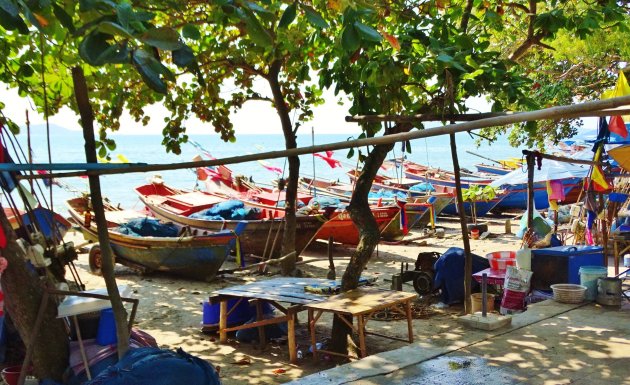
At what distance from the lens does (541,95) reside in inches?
613

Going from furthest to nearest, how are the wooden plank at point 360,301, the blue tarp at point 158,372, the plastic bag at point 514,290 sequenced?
the plastic bag at point 514,290
the wooden plank at point 360,301
the blue tarp at point 158,372

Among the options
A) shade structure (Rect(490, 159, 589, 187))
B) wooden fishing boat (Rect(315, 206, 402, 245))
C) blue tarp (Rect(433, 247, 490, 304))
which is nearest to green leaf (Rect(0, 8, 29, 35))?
blue tarp (Rect(433, 247, 490, 304))

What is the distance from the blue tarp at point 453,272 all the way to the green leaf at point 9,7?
7994 mm

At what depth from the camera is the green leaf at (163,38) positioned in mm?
2418

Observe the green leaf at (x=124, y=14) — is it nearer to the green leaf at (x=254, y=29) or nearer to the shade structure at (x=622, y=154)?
the green leaf at (x=254, y=29)

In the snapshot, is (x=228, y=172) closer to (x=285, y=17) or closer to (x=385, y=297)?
(x=385, y=297)

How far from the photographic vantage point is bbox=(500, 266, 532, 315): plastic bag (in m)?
8.18

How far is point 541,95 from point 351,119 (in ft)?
34.3

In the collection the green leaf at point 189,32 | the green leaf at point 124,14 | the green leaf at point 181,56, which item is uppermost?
the green leaf at point 189,32

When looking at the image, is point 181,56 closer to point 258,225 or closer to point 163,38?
point 163,38

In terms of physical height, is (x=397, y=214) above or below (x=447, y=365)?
above

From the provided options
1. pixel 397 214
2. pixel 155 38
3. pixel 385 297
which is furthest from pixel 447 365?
pixel 397 214

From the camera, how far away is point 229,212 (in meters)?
16.0

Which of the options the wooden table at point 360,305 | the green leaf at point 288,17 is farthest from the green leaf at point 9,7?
the wooden table at point 360,305
